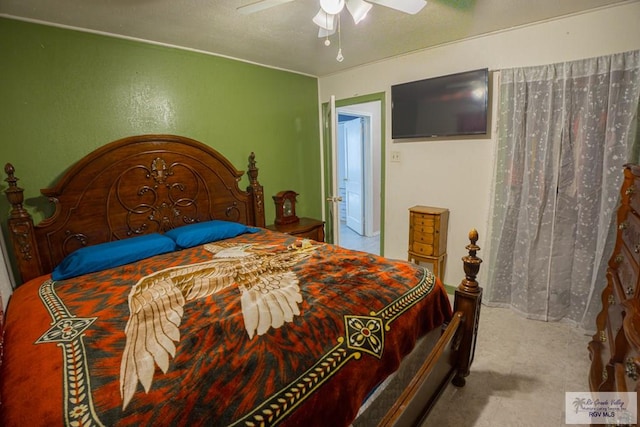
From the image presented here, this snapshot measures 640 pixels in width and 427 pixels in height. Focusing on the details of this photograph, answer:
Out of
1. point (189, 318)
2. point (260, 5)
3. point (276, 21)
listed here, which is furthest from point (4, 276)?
Result: point (276, 21)

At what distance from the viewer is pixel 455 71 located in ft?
8.90

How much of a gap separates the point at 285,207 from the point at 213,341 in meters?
2.43

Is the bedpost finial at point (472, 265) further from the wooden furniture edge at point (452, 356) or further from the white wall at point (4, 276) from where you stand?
the white wall at point (4, 276)

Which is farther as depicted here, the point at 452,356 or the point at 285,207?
the point at 285,207

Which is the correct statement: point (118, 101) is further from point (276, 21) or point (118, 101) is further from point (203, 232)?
point (276, 21)

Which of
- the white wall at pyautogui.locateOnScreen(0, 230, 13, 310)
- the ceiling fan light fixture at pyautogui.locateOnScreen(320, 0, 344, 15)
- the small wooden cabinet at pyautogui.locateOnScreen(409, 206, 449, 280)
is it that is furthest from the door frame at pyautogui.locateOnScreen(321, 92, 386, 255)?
the white wall at pyautogui.locateOnScreen(0, 230, 13, 310)

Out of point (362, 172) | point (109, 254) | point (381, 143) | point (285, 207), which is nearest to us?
point (109, 254)

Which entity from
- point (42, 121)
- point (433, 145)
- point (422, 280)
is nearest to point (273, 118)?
point (433, 145)

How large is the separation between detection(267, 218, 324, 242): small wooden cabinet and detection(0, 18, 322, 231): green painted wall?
0.30 metres

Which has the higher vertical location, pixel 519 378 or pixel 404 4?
pixel 404 4

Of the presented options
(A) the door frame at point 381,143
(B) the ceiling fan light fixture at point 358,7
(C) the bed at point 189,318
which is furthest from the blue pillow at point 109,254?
(B) the ceiling fan light fixture at point 358,7

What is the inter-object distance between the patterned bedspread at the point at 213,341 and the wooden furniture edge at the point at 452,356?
0.10m

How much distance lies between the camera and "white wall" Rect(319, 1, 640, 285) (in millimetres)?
2080

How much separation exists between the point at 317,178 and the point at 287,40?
1.77 metres
